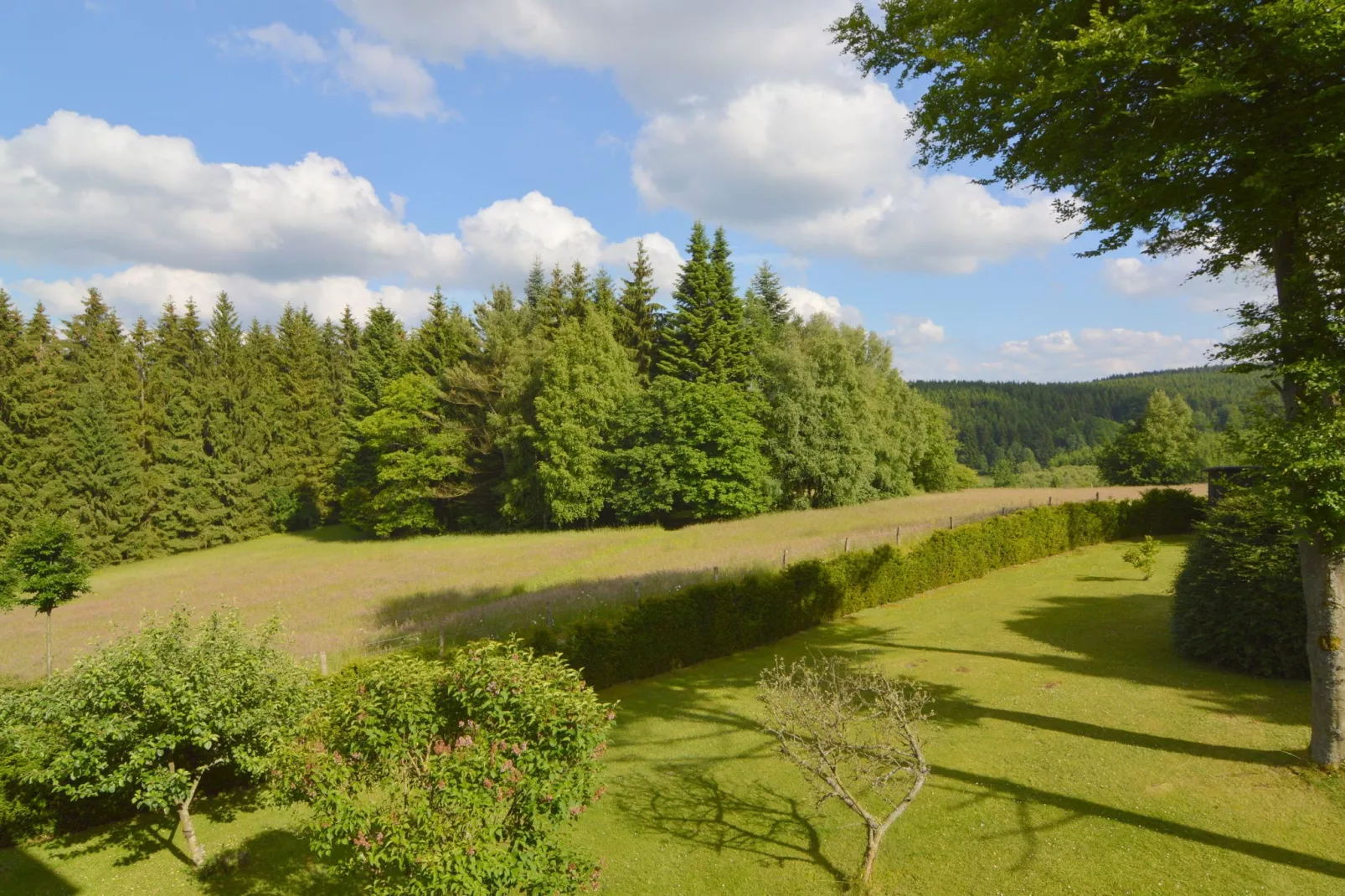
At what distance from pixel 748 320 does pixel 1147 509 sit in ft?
94.0

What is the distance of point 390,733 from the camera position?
6.12 metres

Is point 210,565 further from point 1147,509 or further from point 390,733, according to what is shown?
point 1147,509

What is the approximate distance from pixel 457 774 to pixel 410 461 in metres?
42.5

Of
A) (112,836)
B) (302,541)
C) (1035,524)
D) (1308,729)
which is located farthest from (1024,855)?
(302,541)

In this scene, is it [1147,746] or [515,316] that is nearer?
[1147,746]

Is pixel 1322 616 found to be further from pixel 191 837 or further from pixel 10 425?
pixel 10 425

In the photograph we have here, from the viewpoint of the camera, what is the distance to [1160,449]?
2537 inches

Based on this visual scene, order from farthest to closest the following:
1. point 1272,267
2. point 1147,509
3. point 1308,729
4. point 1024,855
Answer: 1. point 1147,509
2. point 1308,729
3. point 1272,267
4. point 1024,855

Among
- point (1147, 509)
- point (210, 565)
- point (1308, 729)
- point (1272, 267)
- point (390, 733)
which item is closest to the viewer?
point (390, 733)

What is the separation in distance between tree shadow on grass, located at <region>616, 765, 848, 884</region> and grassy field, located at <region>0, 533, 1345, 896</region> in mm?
32

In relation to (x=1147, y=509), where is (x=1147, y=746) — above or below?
below

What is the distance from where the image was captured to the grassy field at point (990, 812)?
7953 mm

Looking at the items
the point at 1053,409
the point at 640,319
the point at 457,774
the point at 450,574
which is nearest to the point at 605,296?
the point at 640,319

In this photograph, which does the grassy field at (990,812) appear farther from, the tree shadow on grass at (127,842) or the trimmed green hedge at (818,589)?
the trimmed green hedge at (818,589)
